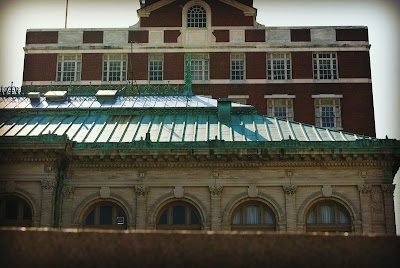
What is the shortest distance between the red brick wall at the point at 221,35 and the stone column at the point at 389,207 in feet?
96.8

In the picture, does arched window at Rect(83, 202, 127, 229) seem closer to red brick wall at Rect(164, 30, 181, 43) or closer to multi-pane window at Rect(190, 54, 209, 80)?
multi-pane window at Rect(190, 54, 209, 80)

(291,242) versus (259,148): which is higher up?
(259,148)

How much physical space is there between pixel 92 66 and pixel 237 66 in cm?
1203

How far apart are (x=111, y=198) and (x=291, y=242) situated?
553 inches

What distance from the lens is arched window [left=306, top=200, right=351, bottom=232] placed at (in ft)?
99.7

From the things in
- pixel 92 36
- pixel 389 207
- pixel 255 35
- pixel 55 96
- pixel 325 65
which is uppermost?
pixel 92 36

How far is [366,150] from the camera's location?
30531mm

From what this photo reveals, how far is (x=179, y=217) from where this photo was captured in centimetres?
3081

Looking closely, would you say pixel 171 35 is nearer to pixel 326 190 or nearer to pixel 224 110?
pixel 224 110

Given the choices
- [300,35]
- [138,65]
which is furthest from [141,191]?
[300,35]

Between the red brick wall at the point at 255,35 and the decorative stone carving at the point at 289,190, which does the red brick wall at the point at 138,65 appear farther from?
the decorative stone carving at the point at 289,190

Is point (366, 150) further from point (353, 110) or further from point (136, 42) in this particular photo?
point (136, 42)

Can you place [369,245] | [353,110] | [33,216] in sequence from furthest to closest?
1. [353,110]
2. [33,216]
3. [369,245]

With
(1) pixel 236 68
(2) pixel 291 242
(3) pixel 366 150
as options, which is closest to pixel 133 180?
(3) pixel 366 150
